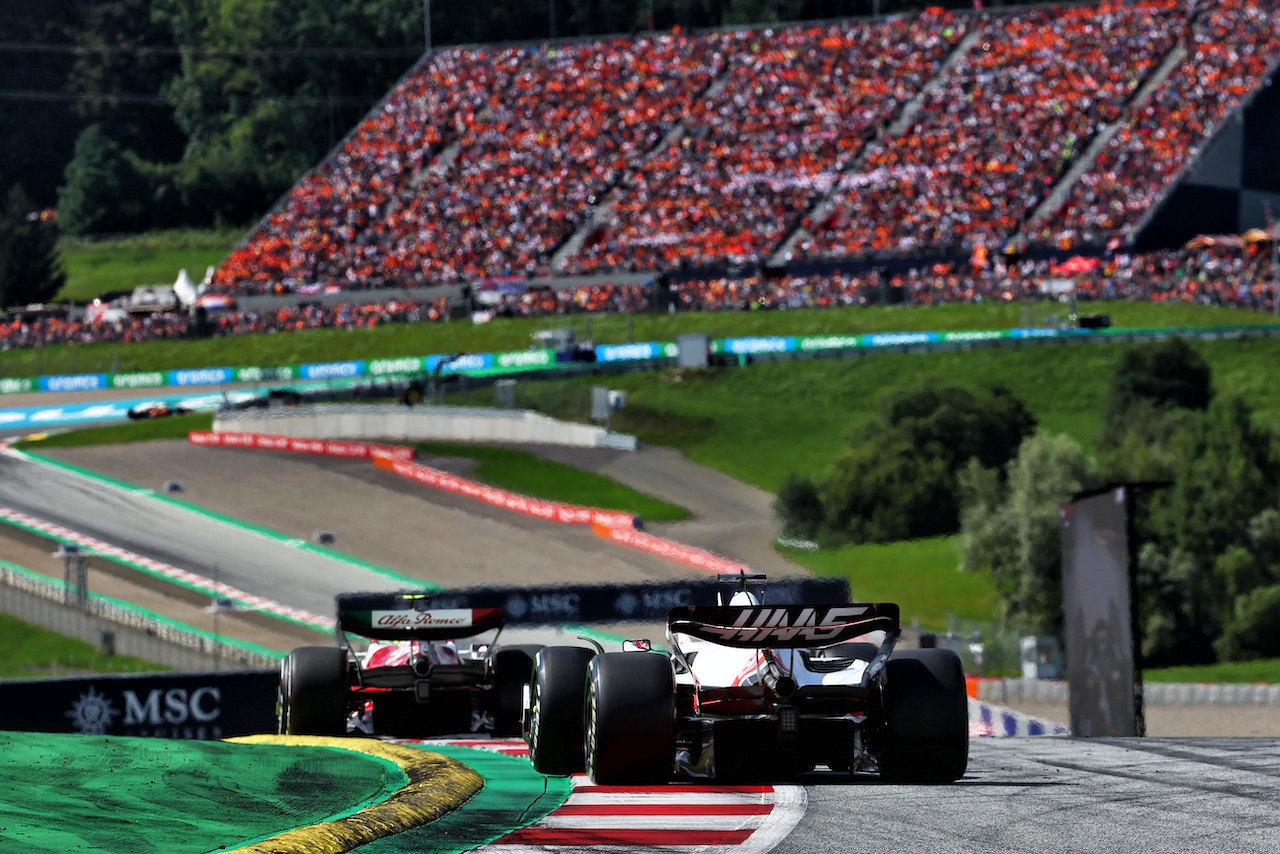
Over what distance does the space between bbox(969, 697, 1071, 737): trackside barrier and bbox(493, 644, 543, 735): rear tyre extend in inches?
352

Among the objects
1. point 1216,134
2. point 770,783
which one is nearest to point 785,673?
point 770,783

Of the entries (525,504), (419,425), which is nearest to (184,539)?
(525,504)

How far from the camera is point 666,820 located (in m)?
9.12

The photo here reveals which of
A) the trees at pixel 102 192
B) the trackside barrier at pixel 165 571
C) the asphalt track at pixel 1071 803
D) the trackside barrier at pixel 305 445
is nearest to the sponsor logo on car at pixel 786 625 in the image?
the asphalt track at pixel 1071 803

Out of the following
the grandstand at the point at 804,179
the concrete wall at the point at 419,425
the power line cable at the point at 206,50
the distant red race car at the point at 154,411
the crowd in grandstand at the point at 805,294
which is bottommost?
the concrete wall at the point at 419,425

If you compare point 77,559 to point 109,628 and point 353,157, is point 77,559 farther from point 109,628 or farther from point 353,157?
point 353,157

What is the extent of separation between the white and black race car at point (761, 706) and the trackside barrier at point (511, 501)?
3649 cm

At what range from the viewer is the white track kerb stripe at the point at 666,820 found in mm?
8008

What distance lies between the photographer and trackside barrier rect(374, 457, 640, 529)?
159 feet

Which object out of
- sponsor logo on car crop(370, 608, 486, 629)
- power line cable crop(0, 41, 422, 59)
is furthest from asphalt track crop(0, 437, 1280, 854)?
power line cable crop(0, 41, 422, 59)

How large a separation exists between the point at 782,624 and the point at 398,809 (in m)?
3.20

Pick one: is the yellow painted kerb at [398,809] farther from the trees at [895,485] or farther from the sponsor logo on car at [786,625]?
the trees at [895,485]

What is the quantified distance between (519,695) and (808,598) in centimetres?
869

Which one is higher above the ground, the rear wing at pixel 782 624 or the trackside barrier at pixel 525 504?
the trackside barrier at pixel 525 504
